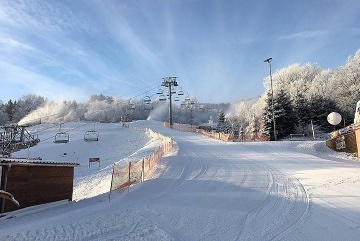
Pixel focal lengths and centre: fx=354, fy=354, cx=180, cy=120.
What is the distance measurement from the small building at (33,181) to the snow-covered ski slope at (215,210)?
94 cm

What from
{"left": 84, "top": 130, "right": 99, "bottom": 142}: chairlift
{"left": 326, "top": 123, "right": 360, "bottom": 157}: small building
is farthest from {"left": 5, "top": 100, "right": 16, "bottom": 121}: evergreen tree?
{"left": 326, "top": 123, "right": 360, "bottom": 157}: small building

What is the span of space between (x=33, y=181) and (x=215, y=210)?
8.93 metres

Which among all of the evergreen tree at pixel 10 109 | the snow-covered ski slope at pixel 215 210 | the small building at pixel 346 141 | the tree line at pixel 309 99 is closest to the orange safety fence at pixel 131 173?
the snow-covered ski slope at pixel 215 210

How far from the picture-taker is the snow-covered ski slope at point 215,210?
9.30m

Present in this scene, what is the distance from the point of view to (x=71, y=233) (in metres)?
9.30

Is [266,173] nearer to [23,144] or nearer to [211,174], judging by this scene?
[211,174]

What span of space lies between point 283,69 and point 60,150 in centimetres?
6059

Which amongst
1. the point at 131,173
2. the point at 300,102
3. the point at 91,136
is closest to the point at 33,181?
the point at 131,173

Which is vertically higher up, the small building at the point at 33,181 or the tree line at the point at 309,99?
the tree line at the point at 309,99

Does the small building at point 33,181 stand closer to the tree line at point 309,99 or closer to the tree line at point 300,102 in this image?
the tree line at point 309,99

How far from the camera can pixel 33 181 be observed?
16.2 m

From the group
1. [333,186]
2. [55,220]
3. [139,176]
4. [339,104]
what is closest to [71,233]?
[55,220]

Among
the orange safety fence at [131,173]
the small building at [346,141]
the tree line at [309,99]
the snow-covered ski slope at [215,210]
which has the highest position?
the tree line at [309,99]

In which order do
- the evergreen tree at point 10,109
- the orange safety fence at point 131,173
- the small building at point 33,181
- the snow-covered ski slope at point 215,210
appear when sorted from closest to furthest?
the snow-covered ski slope at point 215,210 < the small building at point 33,181 < the orange safety fence at point 131,173 < the evergreen tree at point 10,109
